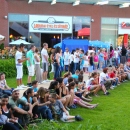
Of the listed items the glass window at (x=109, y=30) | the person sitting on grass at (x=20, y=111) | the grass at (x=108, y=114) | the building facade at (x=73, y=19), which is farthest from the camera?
the glass window at (x=109, y=30)

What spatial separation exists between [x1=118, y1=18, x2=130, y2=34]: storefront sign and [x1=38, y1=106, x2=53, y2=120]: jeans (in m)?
24.2

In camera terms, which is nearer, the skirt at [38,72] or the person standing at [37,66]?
the person standing at [37,66]

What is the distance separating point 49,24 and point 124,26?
7939mm

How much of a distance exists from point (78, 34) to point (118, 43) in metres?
5.03

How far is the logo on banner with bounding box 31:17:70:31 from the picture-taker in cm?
2755

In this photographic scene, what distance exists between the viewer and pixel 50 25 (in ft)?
91.4

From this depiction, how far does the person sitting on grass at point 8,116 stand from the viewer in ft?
20.8

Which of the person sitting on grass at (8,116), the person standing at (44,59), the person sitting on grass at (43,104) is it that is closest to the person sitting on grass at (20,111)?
the person sitting on grass at (8,116)

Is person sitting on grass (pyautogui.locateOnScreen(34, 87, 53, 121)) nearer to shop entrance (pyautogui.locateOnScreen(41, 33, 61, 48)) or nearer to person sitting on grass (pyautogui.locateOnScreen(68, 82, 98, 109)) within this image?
person sitting on grass (pyautogui.locateOnScreen(68, 82, 98, 109))

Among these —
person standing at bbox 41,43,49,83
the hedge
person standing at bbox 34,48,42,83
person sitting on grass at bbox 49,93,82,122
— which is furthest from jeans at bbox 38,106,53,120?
the hedge

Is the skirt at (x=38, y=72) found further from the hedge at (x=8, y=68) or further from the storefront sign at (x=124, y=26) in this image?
the storefront sign at (x=124, y=26)

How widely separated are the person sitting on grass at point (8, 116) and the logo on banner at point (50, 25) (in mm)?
21133

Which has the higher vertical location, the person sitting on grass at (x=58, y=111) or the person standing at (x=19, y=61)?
the person standing at (x=19, y=61)

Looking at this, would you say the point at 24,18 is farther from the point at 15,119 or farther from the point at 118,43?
the point at 15,119
